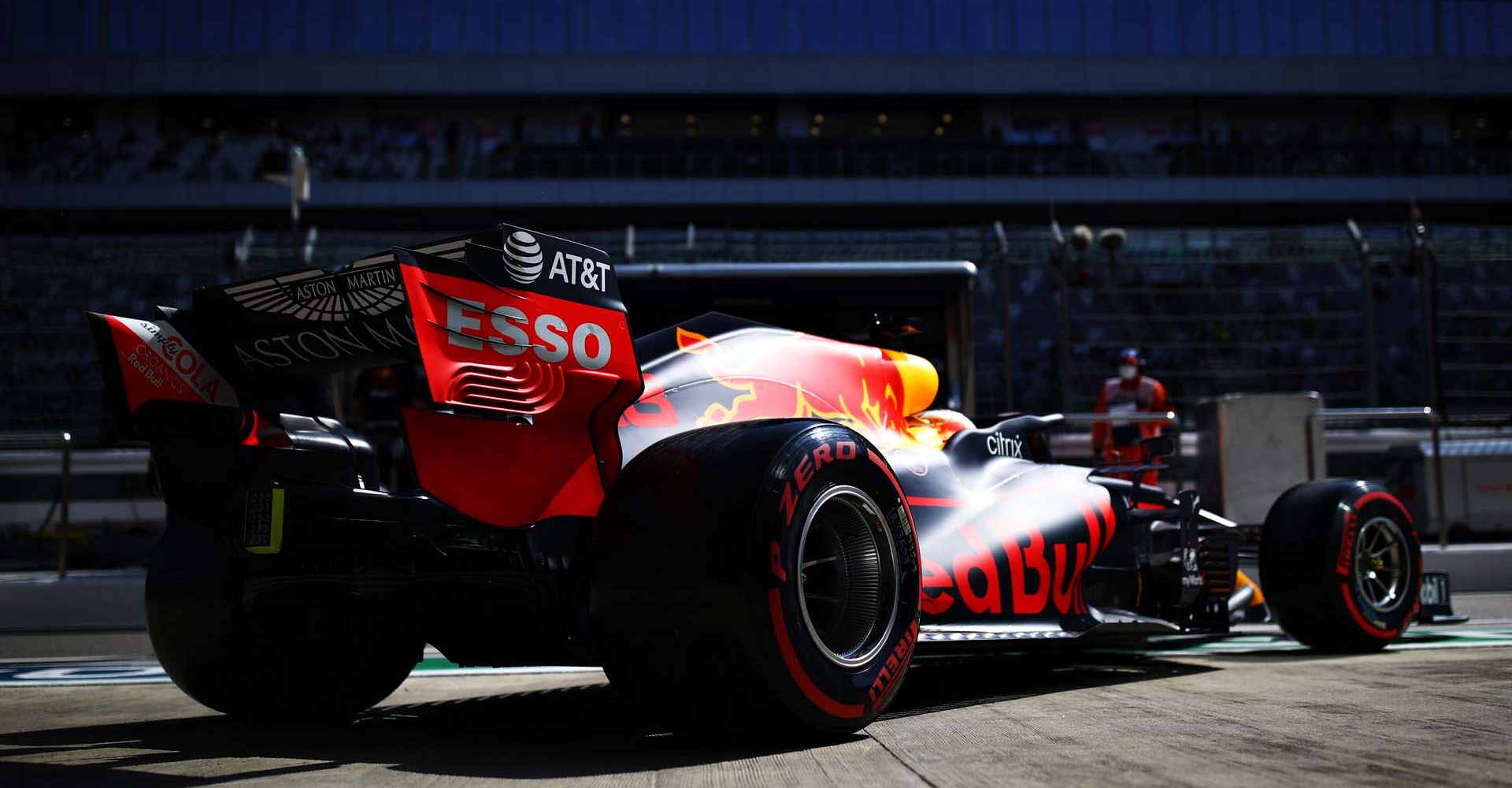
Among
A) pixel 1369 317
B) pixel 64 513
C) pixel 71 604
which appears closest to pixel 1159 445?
pixel 71 604

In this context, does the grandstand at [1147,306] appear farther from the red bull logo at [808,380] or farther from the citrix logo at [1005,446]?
the red bull logo at [808,380]

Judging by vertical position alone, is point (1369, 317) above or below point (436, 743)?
above

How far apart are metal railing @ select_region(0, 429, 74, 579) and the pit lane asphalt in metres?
4.65

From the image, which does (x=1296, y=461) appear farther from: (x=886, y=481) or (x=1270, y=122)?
(x=1270, y=122)

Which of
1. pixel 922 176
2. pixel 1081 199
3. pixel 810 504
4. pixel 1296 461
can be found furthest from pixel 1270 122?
pixel 810 504

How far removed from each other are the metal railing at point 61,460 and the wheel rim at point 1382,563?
828 centimetres

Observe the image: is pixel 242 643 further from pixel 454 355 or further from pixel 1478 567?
pixel 1478 567

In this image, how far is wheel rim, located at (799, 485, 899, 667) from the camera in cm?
345

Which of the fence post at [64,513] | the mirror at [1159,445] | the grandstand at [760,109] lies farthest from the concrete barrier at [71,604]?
the grandstand at [760,109]

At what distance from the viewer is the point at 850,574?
11.5ft

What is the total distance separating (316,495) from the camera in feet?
11.1

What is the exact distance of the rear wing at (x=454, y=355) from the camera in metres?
3.17

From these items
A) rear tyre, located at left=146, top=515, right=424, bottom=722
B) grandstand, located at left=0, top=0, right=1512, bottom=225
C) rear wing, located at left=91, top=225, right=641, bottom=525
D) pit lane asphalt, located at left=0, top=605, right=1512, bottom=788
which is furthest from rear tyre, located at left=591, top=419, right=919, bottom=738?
grandstand, located at left=0, top=0, right=1512, bottom=225

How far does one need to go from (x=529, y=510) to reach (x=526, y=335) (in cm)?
46
